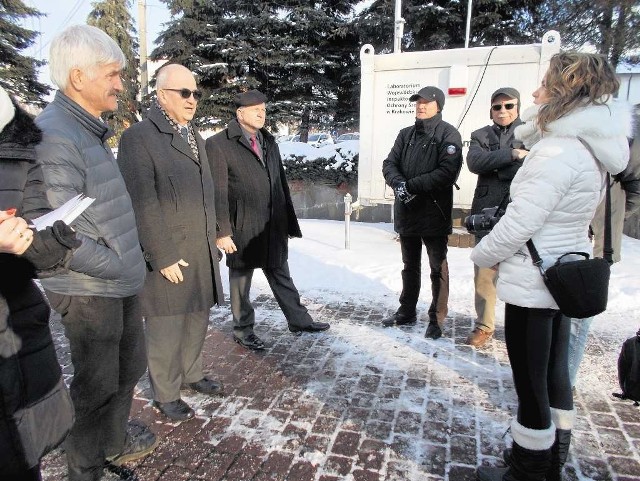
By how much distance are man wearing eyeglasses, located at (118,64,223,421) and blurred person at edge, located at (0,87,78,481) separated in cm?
123

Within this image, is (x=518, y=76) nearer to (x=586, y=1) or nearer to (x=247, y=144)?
(x=247, y=144)

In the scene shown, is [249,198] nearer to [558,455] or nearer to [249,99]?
[249,99]

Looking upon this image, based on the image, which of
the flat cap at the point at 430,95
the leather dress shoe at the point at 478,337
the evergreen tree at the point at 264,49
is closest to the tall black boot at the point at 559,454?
the leather dress shoe at the point at 478,337

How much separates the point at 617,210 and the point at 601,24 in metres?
13.1

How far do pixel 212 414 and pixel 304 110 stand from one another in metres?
13.0

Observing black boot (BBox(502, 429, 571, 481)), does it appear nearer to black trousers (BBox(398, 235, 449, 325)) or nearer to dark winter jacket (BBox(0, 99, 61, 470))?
black trousers (BBox(398, 235, 449, 325))

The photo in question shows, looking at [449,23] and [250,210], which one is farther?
[449,23]

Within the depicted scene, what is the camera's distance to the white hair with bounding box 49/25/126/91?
2.07 m

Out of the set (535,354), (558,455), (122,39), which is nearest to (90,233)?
(535,354)

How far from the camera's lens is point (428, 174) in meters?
3.95

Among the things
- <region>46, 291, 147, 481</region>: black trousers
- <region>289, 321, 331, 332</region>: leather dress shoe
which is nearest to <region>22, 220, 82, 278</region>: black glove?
<region>46, 291, 147, 481</region>: black trousers


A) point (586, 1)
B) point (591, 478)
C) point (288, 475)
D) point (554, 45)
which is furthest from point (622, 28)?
point (288, 475)

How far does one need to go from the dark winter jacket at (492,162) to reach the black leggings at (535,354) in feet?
5.51

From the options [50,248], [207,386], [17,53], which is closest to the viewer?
[50,248]
